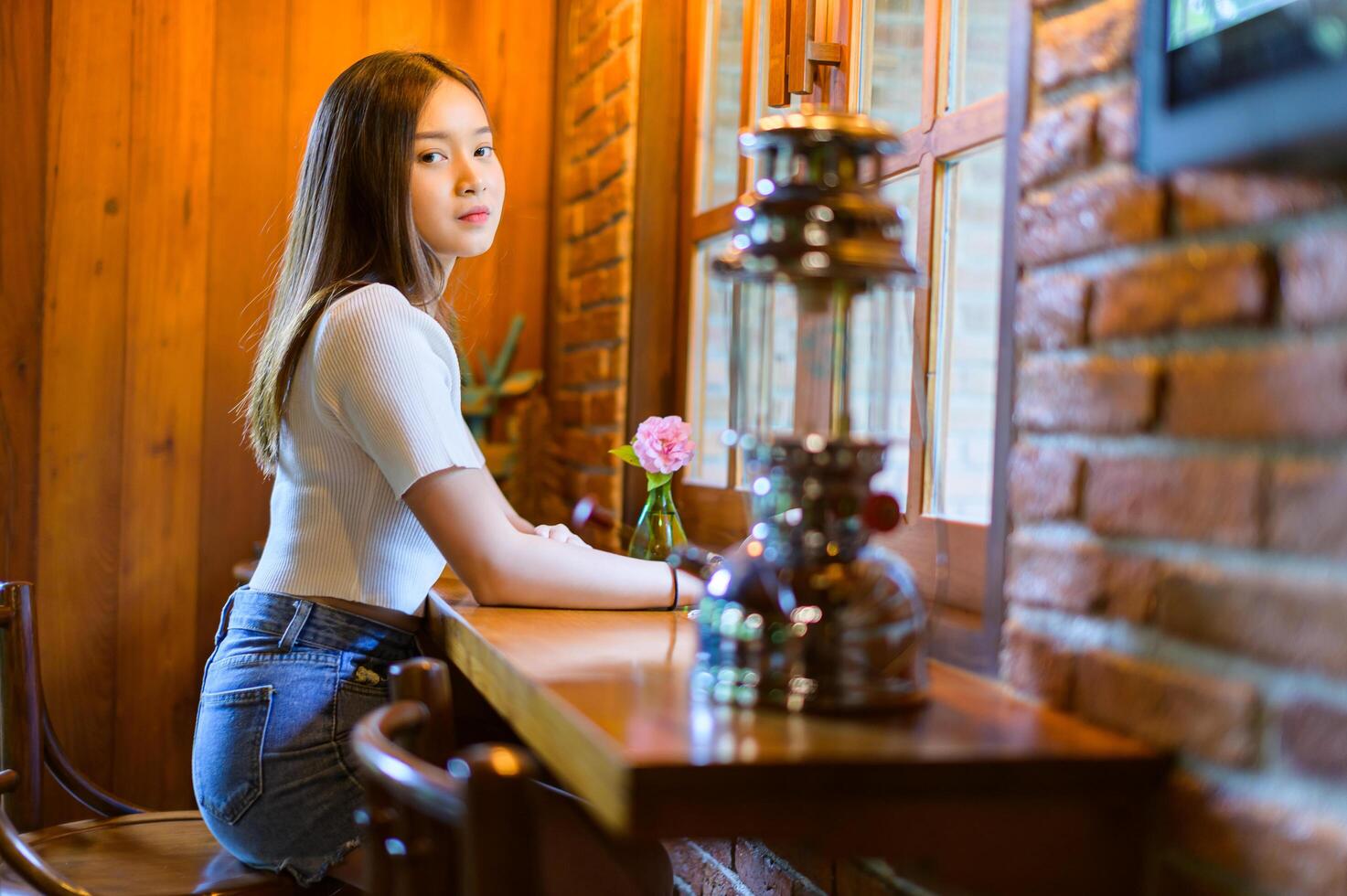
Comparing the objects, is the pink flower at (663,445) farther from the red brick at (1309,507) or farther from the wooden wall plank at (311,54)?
the wooden wall plank at (311,54)

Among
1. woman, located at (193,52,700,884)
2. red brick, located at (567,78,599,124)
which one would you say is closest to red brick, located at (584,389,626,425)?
red brick, located at (567,78,599,124)

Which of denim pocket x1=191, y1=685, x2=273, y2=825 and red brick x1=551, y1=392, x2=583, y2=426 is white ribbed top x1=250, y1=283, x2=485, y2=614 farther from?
red brick x1=551, y1=392, x2=583, y2=426

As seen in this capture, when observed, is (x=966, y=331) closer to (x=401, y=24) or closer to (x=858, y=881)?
(x=858, y=881)

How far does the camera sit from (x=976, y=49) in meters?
1.57

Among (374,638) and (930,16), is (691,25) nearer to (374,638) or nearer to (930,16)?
(930,16)

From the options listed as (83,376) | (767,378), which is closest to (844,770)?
(767,378)

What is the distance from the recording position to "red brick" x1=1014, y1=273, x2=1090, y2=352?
1.01 metres

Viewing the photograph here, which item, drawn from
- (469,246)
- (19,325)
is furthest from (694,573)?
(19,325)

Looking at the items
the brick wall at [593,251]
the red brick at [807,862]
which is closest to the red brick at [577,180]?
the brick wall at [593,251]

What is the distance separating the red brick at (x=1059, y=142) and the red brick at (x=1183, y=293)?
0.11 m

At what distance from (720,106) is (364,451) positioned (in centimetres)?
108

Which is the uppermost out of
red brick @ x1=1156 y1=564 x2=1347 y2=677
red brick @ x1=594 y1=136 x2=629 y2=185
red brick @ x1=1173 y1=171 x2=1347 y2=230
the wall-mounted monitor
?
red brick @ x1=594 y1=136 x2=629 y2=185

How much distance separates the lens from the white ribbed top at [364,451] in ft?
4.87

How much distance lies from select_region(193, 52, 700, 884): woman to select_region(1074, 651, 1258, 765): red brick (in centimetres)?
70
